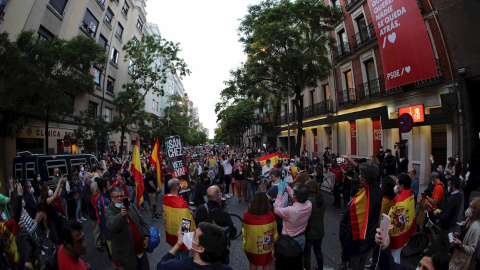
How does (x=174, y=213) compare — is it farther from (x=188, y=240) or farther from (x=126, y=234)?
(x=188, y=240)

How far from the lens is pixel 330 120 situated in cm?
2252

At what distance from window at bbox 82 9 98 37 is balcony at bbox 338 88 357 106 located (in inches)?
819

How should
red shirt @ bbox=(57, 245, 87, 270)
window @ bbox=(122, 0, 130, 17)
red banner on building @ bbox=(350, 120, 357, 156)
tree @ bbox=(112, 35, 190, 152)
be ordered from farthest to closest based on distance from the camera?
window @ bbox=(122, 0, 130, 17), tree @ bbox=(112, 35, 190, 152), red banner on building @ bbox=(350, 120, 357, 156), red shirt @ bbox=(57, 245, 87, 270)

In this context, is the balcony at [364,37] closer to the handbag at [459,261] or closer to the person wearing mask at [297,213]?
the person wearing mask at [297,213]

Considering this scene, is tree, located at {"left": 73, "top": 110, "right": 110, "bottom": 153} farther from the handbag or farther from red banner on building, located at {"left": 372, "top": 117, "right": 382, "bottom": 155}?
the handbag

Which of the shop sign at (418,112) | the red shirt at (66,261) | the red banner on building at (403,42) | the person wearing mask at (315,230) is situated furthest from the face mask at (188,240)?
the shop sign at (418,112)

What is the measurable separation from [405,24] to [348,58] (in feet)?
22.5

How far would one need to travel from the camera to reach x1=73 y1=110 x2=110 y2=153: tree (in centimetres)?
1791

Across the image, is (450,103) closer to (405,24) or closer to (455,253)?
(405,24)

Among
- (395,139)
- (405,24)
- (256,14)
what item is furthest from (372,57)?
(256,14)

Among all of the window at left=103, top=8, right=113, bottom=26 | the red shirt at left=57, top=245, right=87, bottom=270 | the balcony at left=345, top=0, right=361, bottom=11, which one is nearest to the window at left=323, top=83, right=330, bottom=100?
the balcony at left=345, top=0, right=361, bottom=11

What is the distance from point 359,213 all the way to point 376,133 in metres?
16.0

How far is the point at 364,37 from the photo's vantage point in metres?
18.1

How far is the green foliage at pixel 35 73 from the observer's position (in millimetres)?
9188
